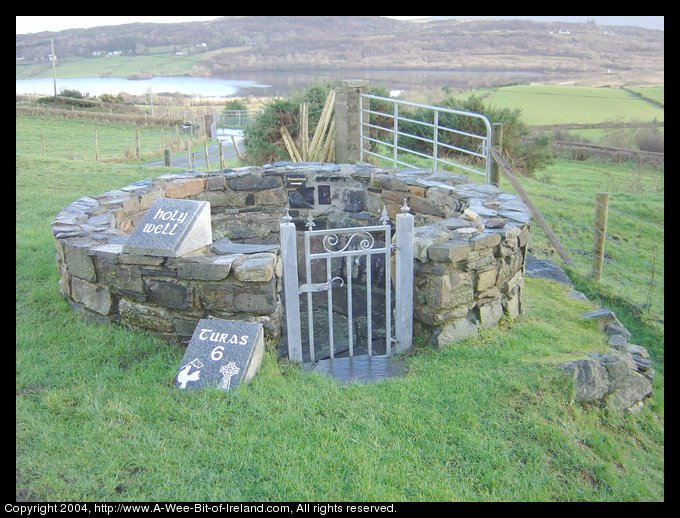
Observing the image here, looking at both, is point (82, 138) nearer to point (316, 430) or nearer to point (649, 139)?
point (649, 139)

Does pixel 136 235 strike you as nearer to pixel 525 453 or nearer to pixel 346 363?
pixel 346 363

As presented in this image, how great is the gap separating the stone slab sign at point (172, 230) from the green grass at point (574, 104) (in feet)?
57.9

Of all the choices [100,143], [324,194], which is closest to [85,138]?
[100,143]

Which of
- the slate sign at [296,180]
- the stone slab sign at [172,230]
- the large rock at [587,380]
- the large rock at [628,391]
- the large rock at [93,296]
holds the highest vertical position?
the slate sign at [296,180]

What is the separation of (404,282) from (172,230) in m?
1.99

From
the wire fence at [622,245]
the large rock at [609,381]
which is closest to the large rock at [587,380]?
the large rock at [609,381]

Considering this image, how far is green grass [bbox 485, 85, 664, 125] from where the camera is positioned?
23.1m

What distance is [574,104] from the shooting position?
2569 centimetres

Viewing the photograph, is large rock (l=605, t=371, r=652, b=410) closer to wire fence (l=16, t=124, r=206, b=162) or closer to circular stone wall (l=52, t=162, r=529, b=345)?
circular stone wall (l=52, t=162, r=529, b=345)

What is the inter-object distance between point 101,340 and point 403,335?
2.51 m

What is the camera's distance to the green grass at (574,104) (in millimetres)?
23094

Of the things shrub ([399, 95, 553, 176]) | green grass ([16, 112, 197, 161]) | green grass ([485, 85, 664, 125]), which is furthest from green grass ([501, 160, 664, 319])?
green grass ([16, 112, 197, 161])

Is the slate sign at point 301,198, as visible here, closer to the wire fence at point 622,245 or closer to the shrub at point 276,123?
the wire fence at point 622,245

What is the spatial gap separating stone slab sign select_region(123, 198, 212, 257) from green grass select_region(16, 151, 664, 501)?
0.74 metres
